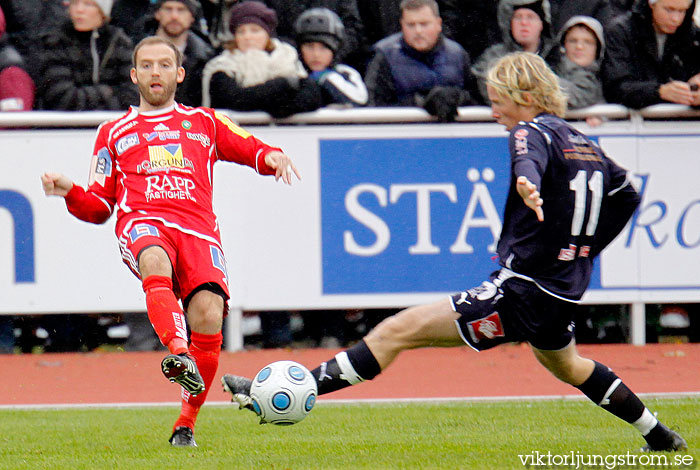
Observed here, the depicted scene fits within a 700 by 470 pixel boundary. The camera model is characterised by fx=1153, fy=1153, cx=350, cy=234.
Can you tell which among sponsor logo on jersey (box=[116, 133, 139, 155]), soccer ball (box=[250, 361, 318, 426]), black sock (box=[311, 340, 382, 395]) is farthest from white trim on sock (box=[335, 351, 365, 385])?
sponsor logo on jersey (box=[116, 133, 139, 155])

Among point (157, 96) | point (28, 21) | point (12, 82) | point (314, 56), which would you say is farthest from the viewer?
point (28, 21)

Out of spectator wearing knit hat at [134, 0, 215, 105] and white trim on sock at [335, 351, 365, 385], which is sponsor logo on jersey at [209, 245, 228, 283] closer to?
white trim on sock at [335, 351, 365, 385]

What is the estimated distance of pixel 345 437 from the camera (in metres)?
6.50

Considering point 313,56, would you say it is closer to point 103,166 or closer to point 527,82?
point 103,166

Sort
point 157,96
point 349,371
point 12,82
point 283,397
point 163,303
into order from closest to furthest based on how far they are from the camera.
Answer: point 283,397 → point 349,371 → point 163,303 → point 157,96 → point 12,82

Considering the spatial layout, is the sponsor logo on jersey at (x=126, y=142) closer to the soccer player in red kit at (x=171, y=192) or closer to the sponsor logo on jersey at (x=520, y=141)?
the soccer player in red kit at (x=171, y=192)

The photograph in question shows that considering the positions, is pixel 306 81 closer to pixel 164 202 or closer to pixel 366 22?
pixel 366 22

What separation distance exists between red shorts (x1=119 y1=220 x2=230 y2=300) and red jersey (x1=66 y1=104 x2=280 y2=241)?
5 cm

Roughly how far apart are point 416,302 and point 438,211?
84 centimetres

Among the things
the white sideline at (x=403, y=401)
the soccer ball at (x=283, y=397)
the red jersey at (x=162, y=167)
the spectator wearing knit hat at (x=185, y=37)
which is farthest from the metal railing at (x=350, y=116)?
the soccer ball at (x=283, y=397)

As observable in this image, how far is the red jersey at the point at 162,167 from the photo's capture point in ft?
20.7

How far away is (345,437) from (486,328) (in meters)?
1.40

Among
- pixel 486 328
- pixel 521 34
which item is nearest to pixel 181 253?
pixel 486 328

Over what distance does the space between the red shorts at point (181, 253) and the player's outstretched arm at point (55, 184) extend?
0.42m
